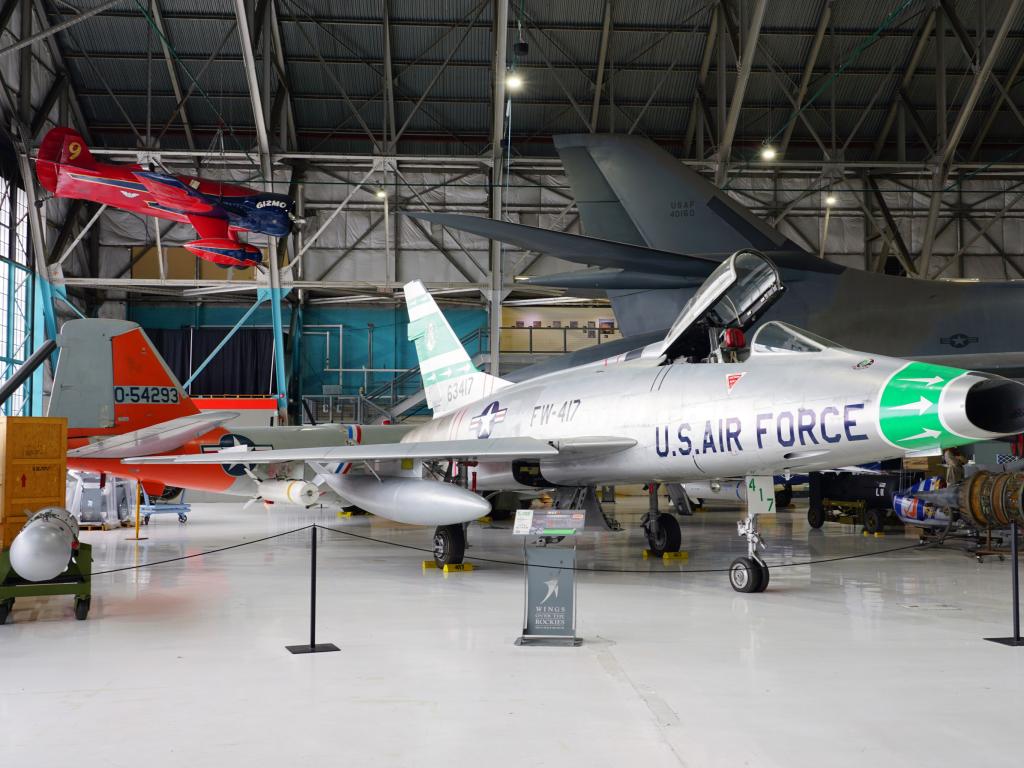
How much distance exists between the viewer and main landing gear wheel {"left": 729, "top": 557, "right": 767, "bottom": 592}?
24.4ft

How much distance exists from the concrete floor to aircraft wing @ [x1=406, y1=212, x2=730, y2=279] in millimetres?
3930

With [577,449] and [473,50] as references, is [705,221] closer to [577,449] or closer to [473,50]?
[577,449]

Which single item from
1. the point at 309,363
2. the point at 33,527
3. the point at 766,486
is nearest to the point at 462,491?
the point at 766,486

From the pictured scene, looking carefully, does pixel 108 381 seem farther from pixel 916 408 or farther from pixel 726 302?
pixel 916 408

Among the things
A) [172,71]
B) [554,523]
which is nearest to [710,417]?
[554,523]

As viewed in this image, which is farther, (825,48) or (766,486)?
(825,48)

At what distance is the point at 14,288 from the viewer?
22859 mm

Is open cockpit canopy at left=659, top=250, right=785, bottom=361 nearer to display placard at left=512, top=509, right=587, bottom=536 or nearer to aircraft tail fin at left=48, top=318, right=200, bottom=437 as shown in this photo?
display placard at left=512, top=509, right=587, bottom=536

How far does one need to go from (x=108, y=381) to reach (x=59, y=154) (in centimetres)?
836

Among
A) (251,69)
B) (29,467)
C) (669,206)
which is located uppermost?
(251,69)

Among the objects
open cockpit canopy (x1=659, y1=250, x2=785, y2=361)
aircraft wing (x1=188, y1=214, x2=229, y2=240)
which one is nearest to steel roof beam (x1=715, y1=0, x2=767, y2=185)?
open cockpit canopy (x1=659, y1=250, x2=785, y2=361)

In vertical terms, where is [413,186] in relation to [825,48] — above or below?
below

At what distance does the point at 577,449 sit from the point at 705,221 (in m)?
5.63

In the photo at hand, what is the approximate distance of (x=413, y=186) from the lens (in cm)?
2531
